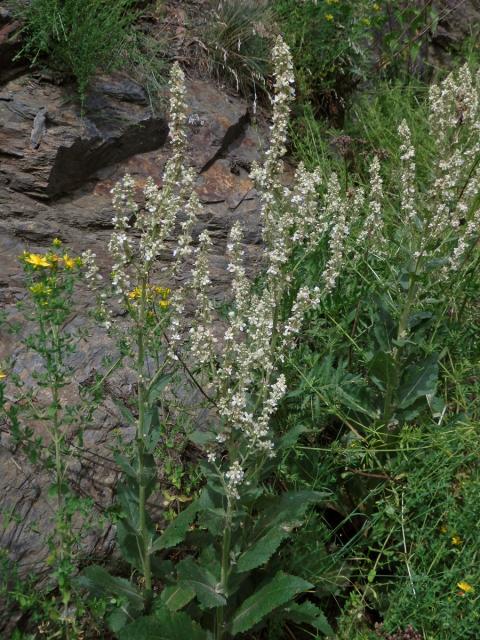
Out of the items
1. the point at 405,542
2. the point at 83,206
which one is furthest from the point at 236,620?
the point at 83,206

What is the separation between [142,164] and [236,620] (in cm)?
298

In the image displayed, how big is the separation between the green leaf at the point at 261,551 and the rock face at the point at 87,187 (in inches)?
25.0

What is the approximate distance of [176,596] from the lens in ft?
7.81

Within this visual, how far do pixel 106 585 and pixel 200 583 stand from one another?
31 centimetres

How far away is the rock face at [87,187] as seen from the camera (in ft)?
8.76

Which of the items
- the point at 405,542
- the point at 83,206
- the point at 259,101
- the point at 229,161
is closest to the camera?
the point at 405,542

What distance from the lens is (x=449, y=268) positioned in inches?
123

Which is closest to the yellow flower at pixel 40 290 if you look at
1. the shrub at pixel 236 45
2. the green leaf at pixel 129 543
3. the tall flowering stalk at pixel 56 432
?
the tall flowering stalk at pixel 56 432

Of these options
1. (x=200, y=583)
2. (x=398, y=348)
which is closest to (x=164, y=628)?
(x=200, y=583)

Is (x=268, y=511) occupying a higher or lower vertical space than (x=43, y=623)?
higher

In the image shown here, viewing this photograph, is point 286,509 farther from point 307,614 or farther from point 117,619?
point 117,619

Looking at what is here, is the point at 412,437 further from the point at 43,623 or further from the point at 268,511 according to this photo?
the point at 43,623

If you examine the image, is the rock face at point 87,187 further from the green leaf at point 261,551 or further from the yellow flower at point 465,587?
the yellow flower at point 465,587

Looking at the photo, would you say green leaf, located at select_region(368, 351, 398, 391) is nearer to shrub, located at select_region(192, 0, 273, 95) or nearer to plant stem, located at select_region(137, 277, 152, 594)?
plant stem, located at select_region(137, 277, 152, 594)
